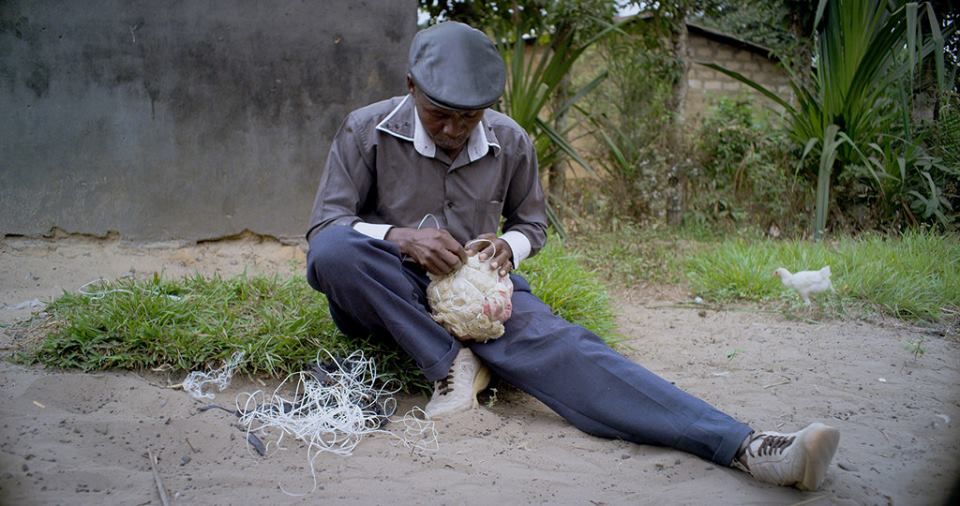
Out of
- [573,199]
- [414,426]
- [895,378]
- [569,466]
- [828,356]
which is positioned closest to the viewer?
[569,466]

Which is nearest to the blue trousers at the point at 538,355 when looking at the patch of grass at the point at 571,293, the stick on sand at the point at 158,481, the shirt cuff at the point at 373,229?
the shirt cuff at the point at 373,229

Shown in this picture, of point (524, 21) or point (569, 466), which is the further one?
point (524, 21)

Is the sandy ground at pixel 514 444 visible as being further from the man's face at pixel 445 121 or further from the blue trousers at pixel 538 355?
the man's face at pixel 445 121

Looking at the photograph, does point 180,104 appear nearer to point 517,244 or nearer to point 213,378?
point 213,378

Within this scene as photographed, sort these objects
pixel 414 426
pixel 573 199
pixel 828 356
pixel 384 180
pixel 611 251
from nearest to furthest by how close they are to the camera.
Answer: pixel 414 426, pixel 384 180, pixel 828 356, pixel 611 251, pixel 573 199

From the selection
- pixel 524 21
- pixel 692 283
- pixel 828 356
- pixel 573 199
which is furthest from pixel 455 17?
pixel 828 356

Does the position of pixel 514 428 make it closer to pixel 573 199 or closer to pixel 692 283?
A: pixel 692 283

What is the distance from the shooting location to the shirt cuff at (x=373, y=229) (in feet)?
9.56

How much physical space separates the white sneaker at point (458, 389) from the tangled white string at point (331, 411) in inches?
3.2

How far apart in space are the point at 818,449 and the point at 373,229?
1628 mm

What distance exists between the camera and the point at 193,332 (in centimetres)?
328

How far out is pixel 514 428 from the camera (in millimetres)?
2918

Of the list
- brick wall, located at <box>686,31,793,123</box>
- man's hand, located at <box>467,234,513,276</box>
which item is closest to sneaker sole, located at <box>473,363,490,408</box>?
man's hand, located at <box>467,234,513,276</box>

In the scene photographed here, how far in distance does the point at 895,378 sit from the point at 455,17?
4245 mm
